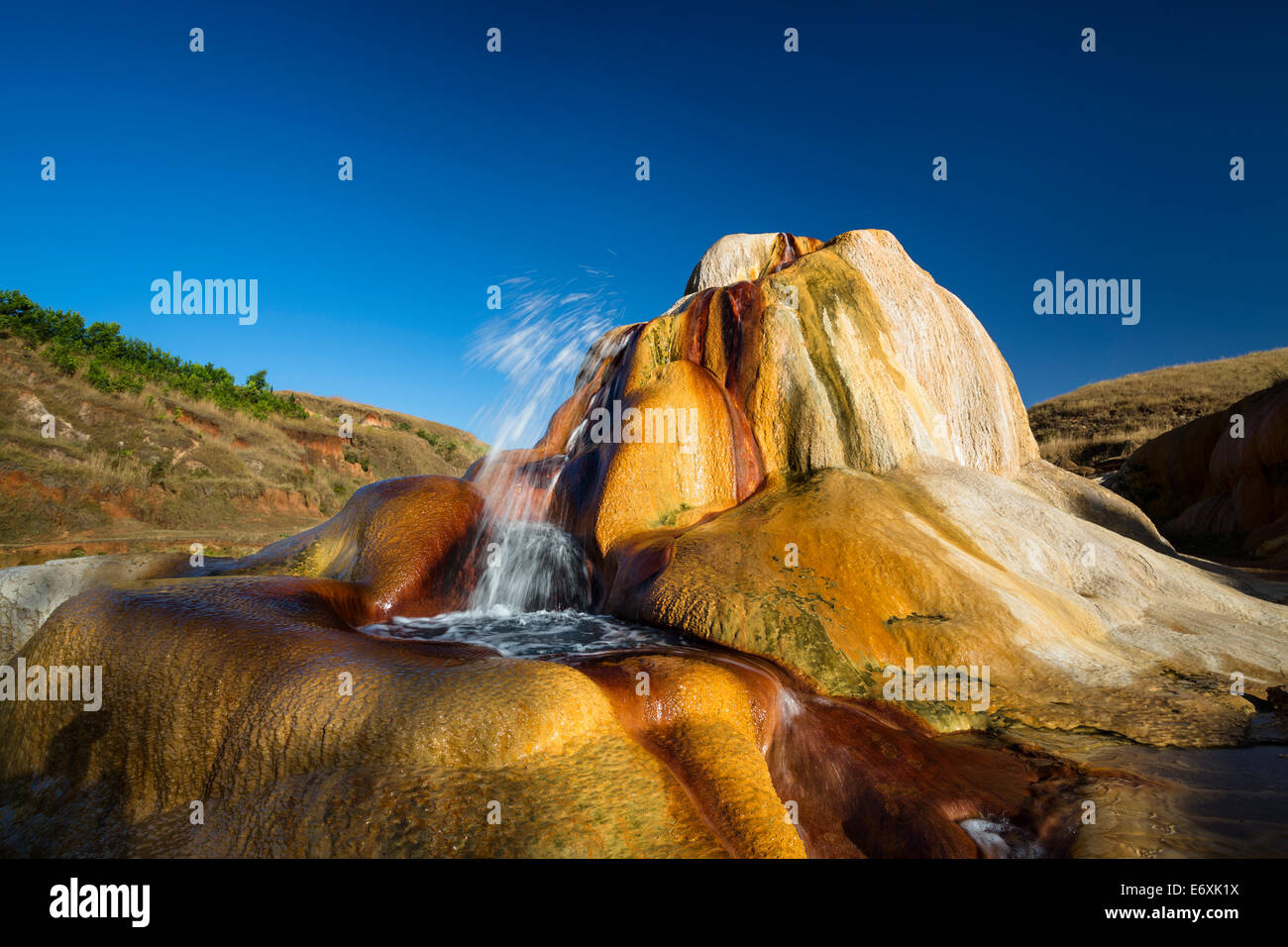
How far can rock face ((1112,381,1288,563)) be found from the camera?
1611 centimetres

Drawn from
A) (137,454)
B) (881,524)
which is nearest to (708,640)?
(881,524)

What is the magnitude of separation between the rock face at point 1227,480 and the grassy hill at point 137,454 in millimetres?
25162

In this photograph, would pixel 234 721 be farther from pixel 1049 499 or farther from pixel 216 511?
pixel 216 511

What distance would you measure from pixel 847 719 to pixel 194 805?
12.4 ft

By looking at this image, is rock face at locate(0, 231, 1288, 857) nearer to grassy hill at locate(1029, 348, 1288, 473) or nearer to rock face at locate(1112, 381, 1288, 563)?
rock face at locate(1112, 381, 1288, 563)

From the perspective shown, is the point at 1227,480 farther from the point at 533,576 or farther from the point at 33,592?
the point at 33,592

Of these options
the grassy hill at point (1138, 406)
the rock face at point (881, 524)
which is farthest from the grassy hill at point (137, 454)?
the grassy hill at point (1138, 406)

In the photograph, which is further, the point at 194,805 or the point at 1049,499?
the point at 1049,499

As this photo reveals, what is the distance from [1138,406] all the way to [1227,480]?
30011mm

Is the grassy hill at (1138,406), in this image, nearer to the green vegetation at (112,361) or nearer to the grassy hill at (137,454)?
the grassy hill at (137,454)

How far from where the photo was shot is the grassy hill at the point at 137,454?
18.6 m

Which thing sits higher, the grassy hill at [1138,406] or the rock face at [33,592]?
the grassy hill at [1138,406]
